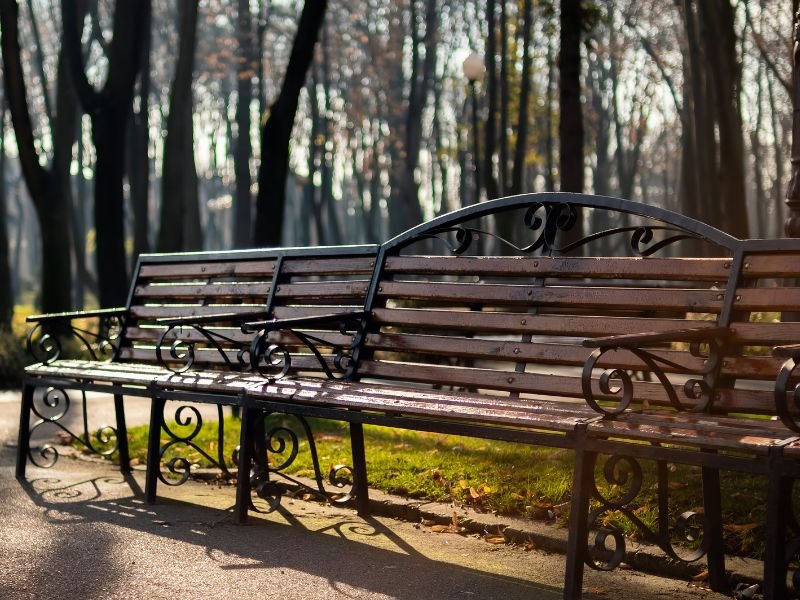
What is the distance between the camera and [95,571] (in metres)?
4.30

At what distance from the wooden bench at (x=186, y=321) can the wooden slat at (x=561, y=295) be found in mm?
432

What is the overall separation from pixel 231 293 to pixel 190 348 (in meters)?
0.67

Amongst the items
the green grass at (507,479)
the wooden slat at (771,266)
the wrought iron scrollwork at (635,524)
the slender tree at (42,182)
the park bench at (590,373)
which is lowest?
the green grass at (507,479)

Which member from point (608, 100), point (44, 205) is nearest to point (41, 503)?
point (44, 205)

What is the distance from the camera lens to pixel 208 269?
6.64 m

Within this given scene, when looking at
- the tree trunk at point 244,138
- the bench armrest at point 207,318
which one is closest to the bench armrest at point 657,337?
the bench armrest at point 207,318

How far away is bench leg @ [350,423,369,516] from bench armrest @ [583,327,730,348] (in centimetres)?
167

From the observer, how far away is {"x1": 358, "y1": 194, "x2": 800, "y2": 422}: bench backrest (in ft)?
13.5

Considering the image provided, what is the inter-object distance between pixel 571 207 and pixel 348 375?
4.41ft

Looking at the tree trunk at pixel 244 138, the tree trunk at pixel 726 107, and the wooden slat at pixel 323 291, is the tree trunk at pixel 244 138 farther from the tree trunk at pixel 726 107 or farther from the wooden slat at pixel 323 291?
the wooden slat at pixel 323 291

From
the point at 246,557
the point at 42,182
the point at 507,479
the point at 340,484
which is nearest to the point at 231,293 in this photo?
the point at 340,484

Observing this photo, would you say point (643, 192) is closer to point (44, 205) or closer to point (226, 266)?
point (44, 205)

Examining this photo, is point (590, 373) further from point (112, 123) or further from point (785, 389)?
point (112, 123)

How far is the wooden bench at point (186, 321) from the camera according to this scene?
5.75 metres
